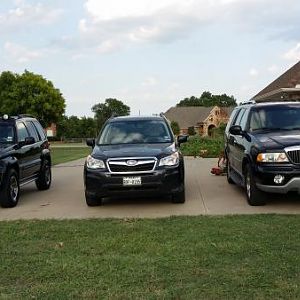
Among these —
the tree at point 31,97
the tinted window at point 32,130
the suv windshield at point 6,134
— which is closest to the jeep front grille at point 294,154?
the suv windshield at point 6,134

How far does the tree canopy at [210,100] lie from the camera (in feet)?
459

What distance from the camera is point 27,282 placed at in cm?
522

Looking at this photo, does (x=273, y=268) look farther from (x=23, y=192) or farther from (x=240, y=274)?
(x=23, y=192)

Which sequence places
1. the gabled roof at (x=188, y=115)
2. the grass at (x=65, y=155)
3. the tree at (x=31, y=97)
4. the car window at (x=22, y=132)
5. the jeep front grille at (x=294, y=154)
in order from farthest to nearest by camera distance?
the gabled roof at (x=188, y=115), the tree at (x=31, y=97), the grass at (x=65, y=155), the car window at (x=22, y=132), the jeep front grille at (x=294, y=154)

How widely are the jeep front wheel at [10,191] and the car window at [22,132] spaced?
45.5 inches

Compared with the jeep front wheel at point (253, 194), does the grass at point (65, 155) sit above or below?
below

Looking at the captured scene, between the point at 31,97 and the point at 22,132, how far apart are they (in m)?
63.3

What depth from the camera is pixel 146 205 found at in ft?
32.6

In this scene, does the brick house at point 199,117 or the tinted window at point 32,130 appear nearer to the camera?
the tinted window at point 32,130

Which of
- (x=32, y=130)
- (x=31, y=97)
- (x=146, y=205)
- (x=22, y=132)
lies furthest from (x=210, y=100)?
(x=146, y=205)

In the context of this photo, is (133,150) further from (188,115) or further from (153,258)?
(188,115)

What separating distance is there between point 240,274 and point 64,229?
10.6 ft

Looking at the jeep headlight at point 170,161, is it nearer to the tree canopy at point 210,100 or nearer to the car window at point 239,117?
the car window at point 239,117

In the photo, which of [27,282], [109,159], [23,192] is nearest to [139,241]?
[27,282]
